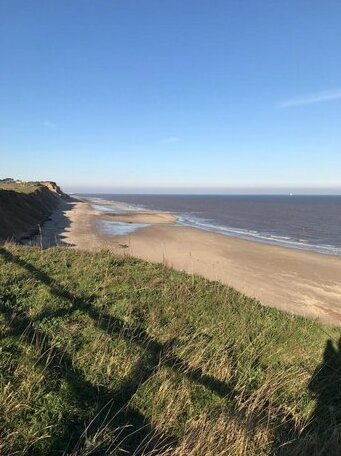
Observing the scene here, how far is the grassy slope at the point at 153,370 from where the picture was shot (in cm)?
491

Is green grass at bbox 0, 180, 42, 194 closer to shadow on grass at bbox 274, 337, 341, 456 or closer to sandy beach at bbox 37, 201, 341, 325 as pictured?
sandy beach at bbox 37, 201, 341, 325

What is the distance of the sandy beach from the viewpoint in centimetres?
1795

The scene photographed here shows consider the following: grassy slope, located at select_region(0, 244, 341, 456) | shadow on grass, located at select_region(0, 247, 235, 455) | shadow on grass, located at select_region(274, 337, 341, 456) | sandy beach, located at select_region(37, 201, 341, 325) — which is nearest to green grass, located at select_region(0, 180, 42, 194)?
sandy beach, located at select_region(37, 201, 341, 325)

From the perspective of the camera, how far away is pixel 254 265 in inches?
1038

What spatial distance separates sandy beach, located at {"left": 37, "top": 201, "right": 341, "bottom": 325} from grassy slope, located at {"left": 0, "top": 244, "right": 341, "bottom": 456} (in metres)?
4.33

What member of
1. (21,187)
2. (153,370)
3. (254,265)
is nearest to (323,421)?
(153,370)

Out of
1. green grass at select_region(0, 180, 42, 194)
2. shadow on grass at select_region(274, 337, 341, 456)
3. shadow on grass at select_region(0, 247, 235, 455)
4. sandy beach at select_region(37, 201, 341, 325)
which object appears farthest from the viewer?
green grass at select_region(0, 180, 42, 194)

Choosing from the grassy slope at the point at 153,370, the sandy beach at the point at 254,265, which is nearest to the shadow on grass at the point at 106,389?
the grassy slope at the point at 153,370

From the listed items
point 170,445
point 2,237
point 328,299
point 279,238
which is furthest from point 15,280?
point 279,238

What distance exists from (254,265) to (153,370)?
21.0 meters

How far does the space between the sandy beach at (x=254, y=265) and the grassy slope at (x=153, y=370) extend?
4.33 metres

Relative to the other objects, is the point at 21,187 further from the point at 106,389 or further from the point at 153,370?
the point at 106,389

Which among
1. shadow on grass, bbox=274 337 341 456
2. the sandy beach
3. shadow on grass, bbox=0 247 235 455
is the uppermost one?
shadow on grass, bbox=0 247 235 455

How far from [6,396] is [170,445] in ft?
6.85
